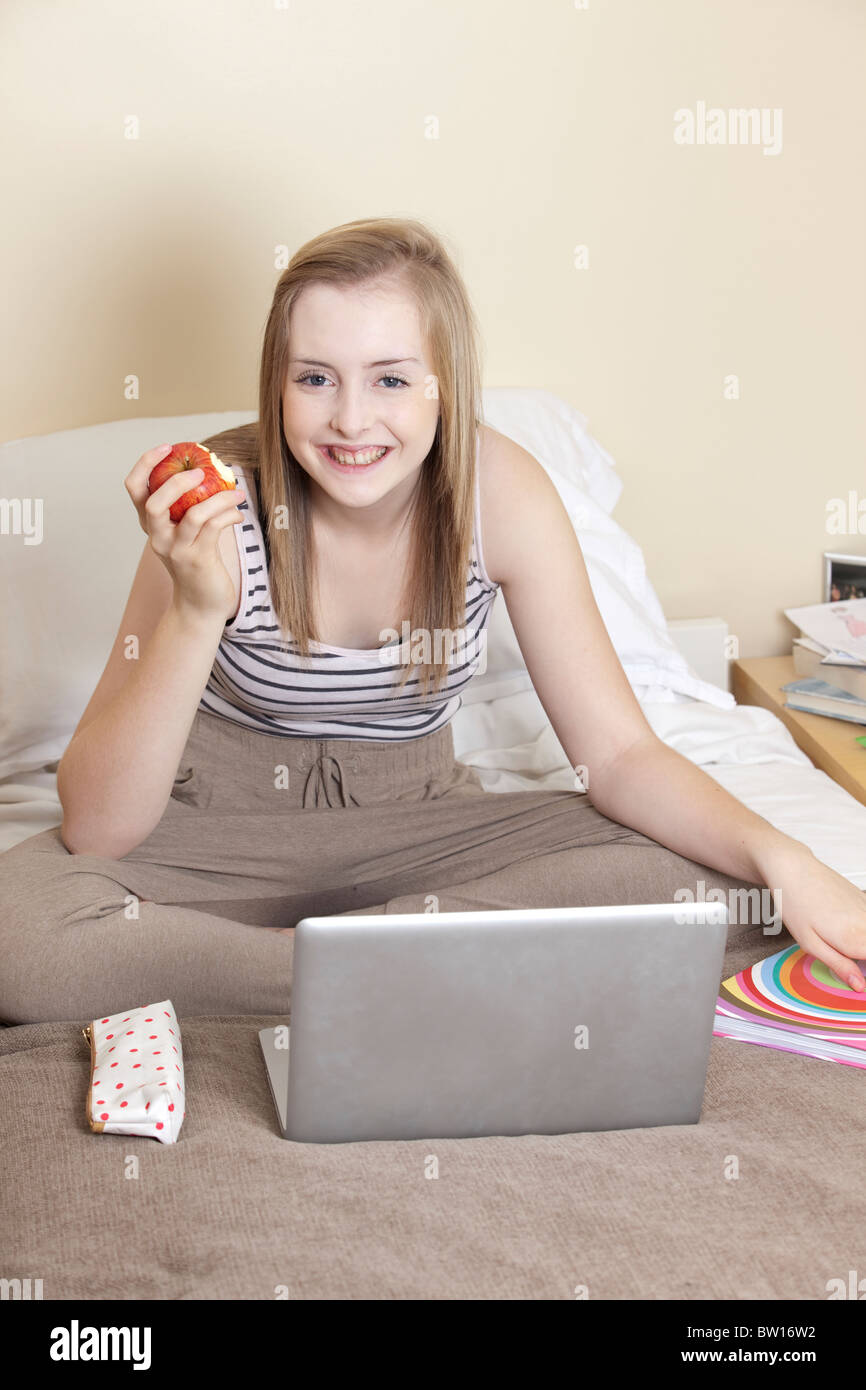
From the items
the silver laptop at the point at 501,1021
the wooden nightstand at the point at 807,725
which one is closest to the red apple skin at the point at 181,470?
the silver laptop at the point at 501,1021

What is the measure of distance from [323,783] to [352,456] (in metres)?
0.37

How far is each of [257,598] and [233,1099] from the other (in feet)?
1.85

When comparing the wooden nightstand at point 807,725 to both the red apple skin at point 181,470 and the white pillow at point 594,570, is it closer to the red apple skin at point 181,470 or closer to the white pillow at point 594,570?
the white pillow at point 594,570

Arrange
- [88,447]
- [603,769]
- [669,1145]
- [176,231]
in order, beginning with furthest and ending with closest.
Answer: [176,231], [88,447], [603,769], [669,1145]

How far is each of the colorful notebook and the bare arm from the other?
54 centimetres

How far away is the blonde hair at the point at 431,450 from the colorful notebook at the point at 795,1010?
462 millimetres

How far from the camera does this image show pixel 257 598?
1334mm

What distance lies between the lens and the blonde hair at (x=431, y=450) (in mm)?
1266

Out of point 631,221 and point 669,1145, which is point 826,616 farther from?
point 669,1145

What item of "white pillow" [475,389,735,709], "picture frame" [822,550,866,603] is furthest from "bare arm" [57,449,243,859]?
"picture frame" [822,550,866,603]

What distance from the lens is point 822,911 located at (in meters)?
1.07

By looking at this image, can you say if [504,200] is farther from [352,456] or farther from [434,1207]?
[434,1207]

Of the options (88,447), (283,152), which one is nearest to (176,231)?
(283,152)

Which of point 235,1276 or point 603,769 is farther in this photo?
point 603,769
